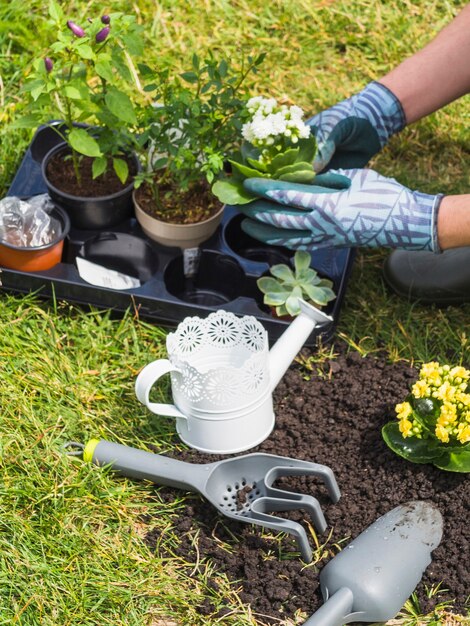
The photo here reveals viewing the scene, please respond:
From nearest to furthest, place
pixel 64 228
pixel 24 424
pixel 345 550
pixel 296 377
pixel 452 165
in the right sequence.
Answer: pixel 345 550
pixel 24 424
pixel 296 377
pixel 64 228
pixel 452 165

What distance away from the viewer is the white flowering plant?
197 cm

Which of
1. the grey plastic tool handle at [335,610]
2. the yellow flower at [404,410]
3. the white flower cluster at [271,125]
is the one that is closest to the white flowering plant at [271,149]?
the white flower cluster at [271,125]

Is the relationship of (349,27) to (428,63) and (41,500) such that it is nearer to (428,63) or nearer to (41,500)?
(428,63)

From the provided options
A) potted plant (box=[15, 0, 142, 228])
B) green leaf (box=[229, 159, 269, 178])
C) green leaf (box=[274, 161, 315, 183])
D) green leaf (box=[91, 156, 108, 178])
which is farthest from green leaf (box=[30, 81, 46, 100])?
green leaf (box=[274, 161, 315, 183])

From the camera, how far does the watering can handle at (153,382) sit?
6.00 ft

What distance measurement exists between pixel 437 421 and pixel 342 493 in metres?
0.26

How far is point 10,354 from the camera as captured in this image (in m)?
2.09

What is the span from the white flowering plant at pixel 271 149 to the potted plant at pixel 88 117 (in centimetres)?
28

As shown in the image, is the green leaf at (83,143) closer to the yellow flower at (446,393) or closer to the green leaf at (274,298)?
the green leaf at (274,298)

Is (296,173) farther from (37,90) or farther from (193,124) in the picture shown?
(37,90)

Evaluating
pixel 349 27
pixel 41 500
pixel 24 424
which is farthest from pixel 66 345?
pixel 349 27

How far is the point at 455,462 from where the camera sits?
1.80 m

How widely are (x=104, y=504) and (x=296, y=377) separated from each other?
554mm

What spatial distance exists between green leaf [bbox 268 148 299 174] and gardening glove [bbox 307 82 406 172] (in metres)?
0.20
